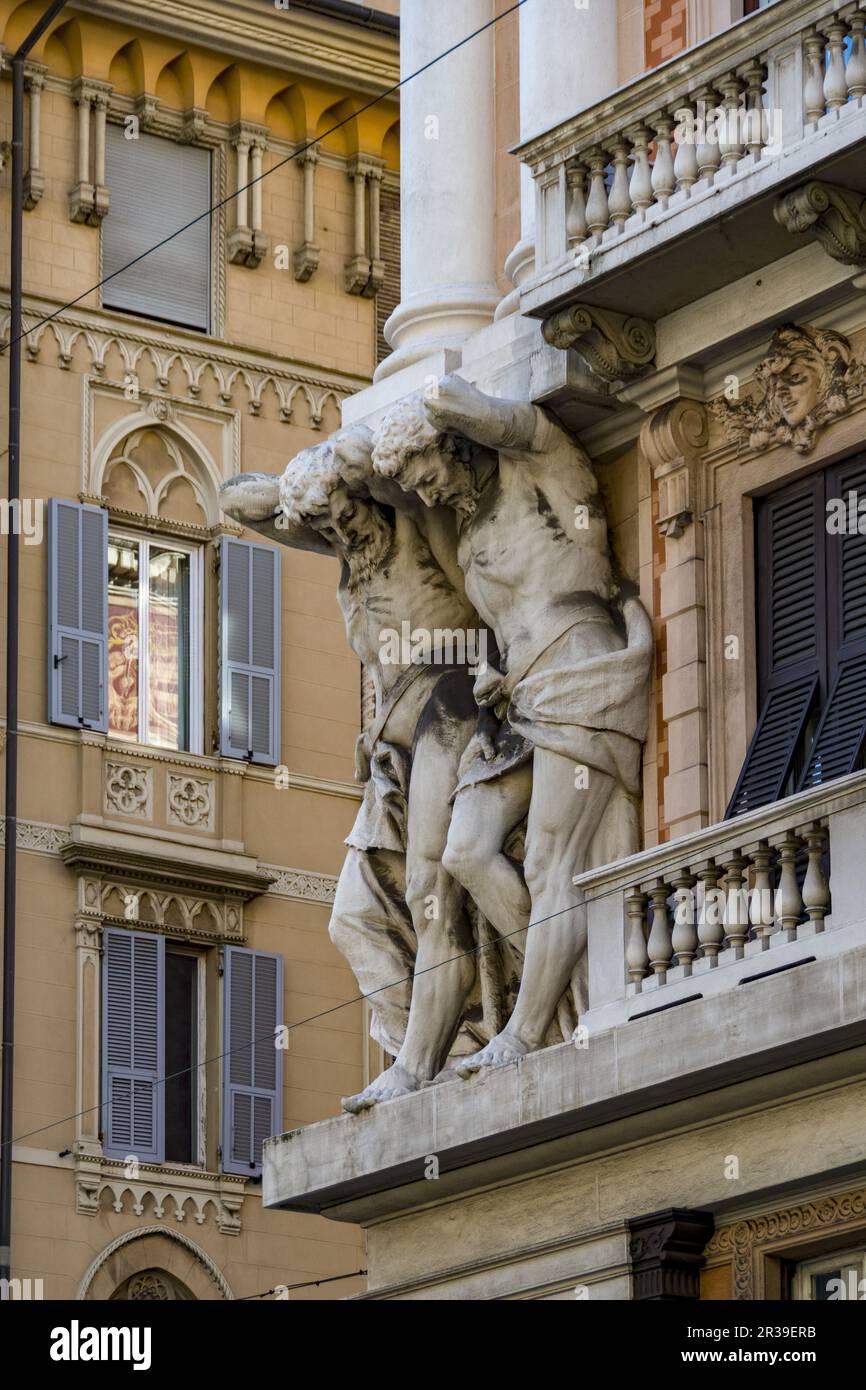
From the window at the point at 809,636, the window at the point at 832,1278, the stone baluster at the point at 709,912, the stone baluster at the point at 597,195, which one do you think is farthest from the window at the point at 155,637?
the window at the point at 832,1278

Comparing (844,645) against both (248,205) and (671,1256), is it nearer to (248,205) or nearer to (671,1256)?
(671,1256)

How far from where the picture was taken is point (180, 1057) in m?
34.8

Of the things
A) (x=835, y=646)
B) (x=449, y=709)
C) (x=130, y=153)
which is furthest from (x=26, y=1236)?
(x=835, y=646)

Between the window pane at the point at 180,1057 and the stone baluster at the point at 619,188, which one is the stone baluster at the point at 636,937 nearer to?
the stone baluster at the point at 619,188

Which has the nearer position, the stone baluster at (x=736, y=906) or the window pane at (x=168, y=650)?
the stone baluster at (x=736, y=906)

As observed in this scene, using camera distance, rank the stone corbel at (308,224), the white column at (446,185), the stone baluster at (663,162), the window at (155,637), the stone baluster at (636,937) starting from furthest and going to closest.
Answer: the stone corbel at (308,224)
the window at (155,637)
the white column at (446,185)
the stone baluster at (663,162)
the stone baluster at (636,937)

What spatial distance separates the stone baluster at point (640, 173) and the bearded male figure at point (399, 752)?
214 centimetres

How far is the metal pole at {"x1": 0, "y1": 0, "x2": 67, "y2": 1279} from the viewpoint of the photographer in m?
33.2

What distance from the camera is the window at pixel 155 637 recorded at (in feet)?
115

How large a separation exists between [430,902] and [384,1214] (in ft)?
5.47

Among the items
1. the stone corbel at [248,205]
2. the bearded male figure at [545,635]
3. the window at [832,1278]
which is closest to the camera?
the window at [832,1278]

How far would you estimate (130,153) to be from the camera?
36.6 metres

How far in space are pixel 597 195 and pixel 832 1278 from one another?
5.80m
